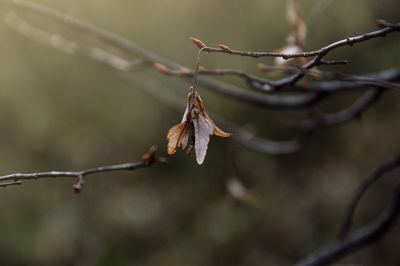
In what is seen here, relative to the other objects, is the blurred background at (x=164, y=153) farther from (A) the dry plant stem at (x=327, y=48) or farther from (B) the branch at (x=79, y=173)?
(A) the dry plant stem at (x=327, y=48)

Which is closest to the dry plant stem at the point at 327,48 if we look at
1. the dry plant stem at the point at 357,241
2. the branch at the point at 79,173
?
the branch at the point at 79,173

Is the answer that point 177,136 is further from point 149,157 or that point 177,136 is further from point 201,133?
point 149,157

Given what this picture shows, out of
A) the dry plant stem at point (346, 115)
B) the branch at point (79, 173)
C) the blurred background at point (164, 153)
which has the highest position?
Answer: the blurred background at point (164, 153)

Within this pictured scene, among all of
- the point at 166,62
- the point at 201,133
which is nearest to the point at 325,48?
the point at 201,133

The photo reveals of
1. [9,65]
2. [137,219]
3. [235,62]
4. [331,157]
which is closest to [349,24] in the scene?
[235,62]

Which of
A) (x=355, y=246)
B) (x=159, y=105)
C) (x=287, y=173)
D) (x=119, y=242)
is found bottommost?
(x=355, y=246)

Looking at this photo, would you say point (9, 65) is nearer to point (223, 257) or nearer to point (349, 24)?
point (223, 257)

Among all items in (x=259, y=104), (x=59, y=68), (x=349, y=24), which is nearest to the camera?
(x=259, y=104)

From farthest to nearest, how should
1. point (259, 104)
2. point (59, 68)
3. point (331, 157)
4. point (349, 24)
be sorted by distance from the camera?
point (331, 157)
point (59, 68)
point (349, 24)
point (259, 104)

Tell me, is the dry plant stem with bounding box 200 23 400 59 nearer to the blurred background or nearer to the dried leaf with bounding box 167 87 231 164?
the dried leaf with bounding box 167 87 231 164
